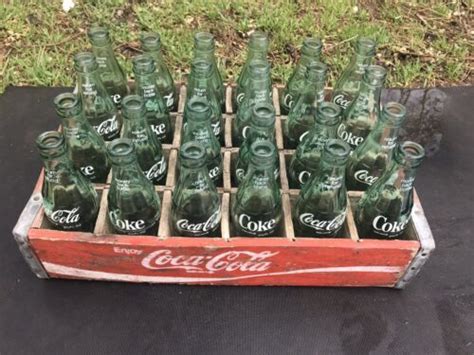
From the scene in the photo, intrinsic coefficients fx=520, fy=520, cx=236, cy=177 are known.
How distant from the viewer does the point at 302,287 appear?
3.28 ft

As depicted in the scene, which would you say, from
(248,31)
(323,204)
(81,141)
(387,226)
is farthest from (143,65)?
(248,31)

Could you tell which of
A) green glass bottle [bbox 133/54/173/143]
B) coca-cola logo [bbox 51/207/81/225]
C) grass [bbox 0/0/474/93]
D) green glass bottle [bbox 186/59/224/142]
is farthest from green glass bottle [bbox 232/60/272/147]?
grass [bbox 0/0/474/93]

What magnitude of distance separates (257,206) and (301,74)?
1.26 feet

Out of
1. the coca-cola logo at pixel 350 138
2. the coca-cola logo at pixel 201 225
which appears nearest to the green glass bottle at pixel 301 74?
the coca-cola logo at pixel 350 138

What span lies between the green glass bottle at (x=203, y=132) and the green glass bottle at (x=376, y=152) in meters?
0.26

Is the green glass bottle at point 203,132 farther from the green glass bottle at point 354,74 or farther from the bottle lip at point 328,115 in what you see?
the green glass bottle at point 354,74

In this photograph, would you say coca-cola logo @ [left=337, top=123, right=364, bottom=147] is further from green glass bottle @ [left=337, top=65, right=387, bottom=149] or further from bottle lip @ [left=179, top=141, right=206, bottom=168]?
bottle lip @ [left=179, top=141, right=206, bottom=168]

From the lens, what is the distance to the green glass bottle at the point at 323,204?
0.86m

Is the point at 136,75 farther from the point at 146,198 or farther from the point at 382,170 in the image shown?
the point at 382,170

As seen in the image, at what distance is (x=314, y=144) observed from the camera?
3.17 ft

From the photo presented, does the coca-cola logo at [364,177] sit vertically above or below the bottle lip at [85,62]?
below

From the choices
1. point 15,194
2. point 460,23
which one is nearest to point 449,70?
point 460,23

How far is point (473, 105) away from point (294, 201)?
77cm

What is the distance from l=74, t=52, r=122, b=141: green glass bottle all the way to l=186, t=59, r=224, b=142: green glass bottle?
17cm
